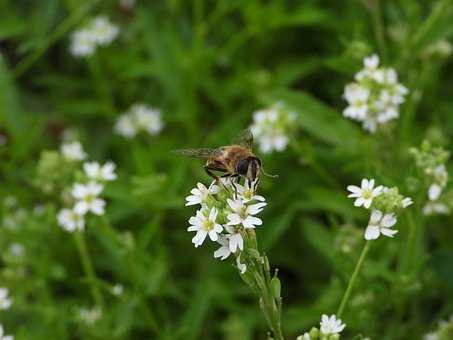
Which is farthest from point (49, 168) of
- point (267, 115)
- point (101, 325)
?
point (267, 115)

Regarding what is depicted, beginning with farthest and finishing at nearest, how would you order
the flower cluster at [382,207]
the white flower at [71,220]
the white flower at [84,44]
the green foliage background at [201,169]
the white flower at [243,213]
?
the white flower at [84,44] < the green foliage background at [201,169] < the white flower at [71,220] < the flower cluster at [382,207] < the white flower at [243,213]

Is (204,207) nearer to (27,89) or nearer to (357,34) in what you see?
(357,34)

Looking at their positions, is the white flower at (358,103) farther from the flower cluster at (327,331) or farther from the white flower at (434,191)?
the flower cluster at (327,331)

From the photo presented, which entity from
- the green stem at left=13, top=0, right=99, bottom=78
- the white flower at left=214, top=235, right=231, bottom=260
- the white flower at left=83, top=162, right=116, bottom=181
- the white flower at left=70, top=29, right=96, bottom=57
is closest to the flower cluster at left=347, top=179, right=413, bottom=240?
the white flower at left=214, top=235, right=231, bottom=260

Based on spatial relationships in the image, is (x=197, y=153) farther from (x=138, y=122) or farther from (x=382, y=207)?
(x=138, y=122)

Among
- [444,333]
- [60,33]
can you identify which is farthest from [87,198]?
[444,333]

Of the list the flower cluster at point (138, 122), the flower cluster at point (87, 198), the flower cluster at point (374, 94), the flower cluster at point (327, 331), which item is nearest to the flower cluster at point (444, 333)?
the flower cluster at point (374, 94)

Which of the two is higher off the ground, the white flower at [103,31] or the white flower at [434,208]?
the white flower at [103,31]
